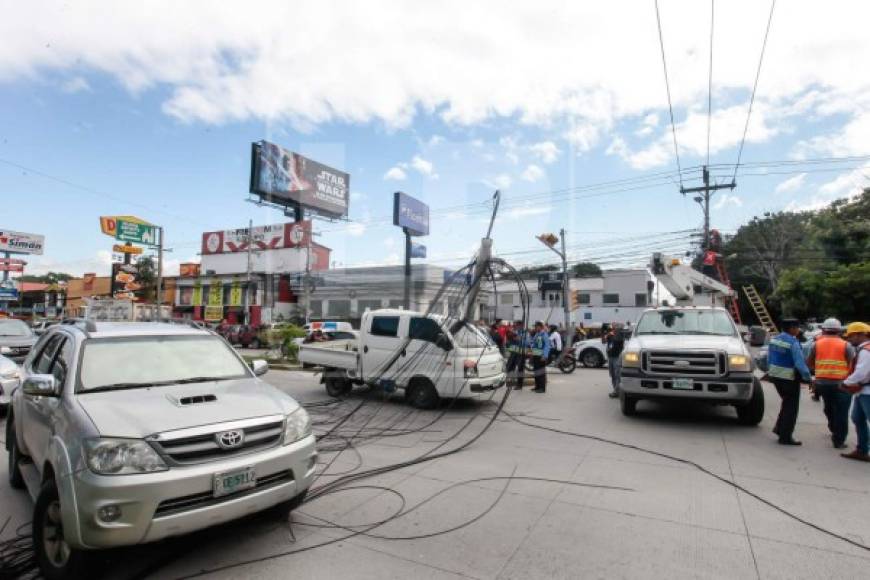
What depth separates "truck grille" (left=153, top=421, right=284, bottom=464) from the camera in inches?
121

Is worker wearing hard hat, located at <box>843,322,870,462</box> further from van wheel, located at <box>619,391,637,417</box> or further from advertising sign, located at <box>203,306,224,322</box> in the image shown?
advertising sign, located at <box>203,306,224,322</box>

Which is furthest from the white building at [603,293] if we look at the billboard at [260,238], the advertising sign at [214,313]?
the advertising sign at [214,313]

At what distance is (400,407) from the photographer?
9539 mm

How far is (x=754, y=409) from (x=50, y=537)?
8712 mm

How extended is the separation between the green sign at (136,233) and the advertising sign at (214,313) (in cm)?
961

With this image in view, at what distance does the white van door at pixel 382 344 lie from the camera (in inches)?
380

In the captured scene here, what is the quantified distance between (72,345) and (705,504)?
5.88 metres

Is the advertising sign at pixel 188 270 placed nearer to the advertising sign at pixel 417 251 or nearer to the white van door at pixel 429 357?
the advertising sign at pixel 417 251

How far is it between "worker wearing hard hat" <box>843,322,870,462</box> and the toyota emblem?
22.0 ft

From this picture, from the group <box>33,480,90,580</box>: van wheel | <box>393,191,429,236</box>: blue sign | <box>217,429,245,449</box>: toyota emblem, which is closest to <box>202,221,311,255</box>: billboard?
<box>393,191,429,236</box>: blue sign

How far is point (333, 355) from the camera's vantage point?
10805mm

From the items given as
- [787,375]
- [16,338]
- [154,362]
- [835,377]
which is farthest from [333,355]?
[835,377]

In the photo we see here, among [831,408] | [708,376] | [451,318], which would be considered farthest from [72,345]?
[831,408]

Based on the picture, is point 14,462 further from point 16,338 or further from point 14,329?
point 14,329
